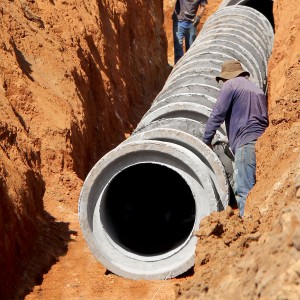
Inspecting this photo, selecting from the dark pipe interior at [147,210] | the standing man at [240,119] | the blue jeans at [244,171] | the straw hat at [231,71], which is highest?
the straw hat at [231,71]

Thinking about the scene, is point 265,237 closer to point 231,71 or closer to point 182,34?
point 231,71

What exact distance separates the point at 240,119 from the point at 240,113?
61 millimetres

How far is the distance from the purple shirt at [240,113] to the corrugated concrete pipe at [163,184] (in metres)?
0.31

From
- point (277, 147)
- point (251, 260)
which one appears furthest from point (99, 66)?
point (251, 260)

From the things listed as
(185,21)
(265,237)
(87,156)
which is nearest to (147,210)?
(87,156)

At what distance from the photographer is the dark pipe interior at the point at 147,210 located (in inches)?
335

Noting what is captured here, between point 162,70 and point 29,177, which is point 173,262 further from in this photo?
point 162,70

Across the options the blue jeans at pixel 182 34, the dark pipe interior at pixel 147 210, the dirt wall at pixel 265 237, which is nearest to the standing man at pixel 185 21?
the blue jeans at pixel 182 34

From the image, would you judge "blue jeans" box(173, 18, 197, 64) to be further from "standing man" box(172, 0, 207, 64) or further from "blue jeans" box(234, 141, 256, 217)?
"blue jeans" box(234, 141, 256, 217)

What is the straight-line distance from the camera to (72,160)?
10250 mm

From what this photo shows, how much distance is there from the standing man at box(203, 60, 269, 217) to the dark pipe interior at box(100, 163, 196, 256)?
1377mm

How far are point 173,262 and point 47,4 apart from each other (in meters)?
5.66

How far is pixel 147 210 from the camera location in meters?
9.55

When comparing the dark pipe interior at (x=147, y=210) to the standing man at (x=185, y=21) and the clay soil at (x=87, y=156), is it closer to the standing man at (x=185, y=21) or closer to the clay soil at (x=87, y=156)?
the clay soil at (x=87, y=156)
